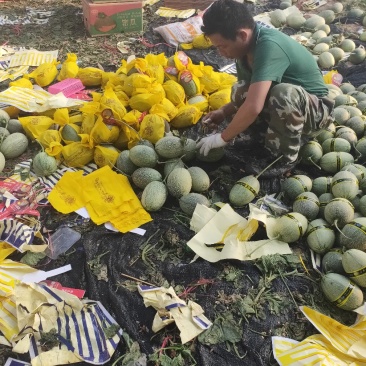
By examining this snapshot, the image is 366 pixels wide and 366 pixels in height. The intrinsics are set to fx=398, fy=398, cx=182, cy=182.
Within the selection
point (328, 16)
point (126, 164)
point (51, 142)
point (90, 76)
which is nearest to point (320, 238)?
point (126, 164)

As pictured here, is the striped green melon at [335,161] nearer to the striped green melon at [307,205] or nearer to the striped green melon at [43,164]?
the striped green melon at [307,205]

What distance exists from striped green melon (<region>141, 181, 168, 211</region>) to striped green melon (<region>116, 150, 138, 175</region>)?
31cm

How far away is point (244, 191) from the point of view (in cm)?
300

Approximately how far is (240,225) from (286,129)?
0.87m

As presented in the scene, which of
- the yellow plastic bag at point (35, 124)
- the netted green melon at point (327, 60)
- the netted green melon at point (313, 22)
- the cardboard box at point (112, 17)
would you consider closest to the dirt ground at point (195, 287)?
the yellow plastic bag at point (35, 124)

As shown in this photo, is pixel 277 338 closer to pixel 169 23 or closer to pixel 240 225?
pixel 240 225

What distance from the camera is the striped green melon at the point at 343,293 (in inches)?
92.0

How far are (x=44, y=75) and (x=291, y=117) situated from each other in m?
2.73

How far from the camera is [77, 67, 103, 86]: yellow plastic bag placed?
4293 mm

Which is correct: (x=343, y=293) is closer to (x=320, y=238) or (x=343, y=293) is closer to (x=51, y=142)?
(x=320, y=238)

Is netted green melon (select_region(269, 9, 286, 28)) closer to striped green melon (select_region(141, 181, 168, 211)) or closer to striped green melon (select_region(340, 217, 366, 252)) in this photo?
Answer: striped green melon (select_region(141, 181, 168, 211))

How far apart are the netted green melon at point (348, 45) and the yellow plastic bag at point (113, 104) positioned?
340 centimetres

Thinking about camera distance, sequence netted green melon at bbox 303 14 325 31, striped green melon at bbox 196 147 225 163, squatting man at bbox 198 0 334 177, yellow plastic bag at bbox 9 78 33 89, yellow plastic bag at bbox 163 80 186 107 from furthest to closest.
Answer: netted green melon at bbox 303 14 325 31 → yellow plastic bag at bbox 9 78 33 89 → yellow plastic bag at bbox 163 80 186 107 → striped green melon at bbox 196 147 225 163 → squatting man at bbox 198 0 334 177

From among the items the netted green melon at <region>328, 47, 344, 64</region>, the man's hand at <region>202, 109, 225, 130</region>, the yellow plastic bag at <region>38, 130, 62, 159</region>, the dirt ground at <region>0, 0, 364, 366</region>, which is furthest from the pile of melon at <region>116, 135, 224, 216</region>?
the netted green melon at <region>328, 47, 344, 64</region>
